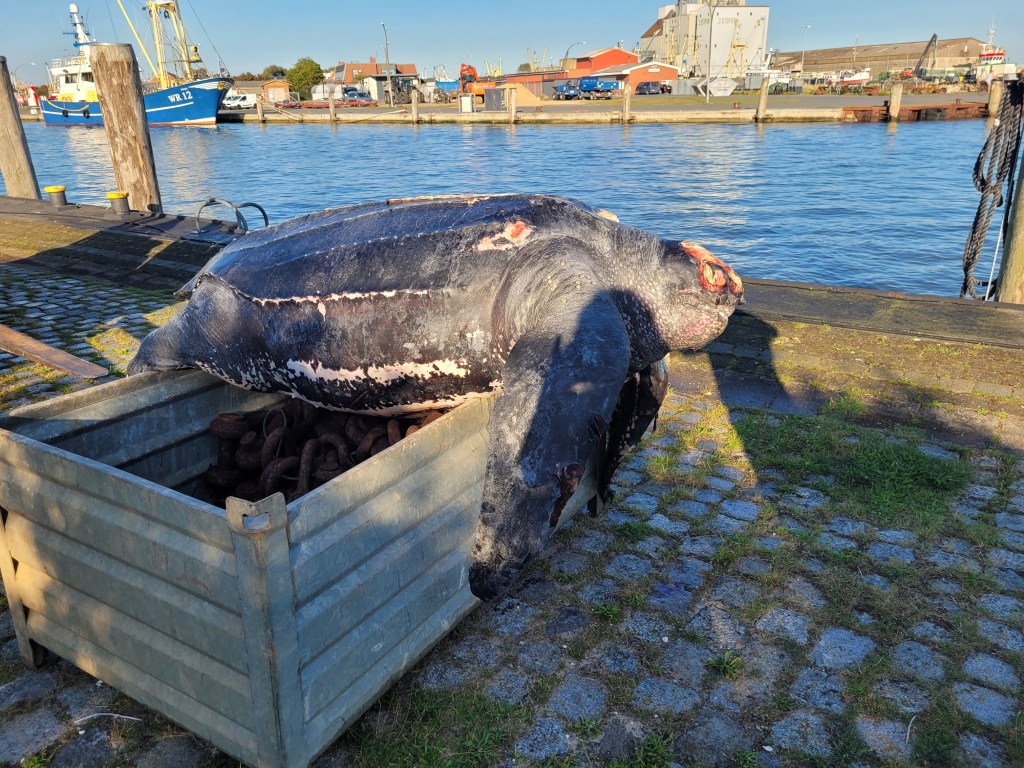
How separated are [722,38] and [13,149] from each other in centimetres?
7040

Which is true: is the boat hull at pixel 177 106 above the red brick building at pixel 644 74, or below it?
below

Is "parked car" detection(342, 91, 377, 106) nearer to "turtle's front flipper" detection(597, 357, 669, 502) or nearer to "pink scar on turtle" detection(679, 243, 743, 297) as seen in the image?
"turtle's front flipper" detection(597, 357, 669, 502)

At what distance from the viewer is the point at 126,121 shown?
8805 mm

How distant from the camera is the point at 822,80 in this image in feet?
221

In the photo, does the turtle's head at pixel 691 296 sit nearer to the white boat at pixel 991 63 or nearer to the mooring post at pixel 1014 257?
the mooring post at pixel 1014 257

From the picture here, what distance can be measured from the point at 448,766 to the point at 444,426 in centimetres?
83

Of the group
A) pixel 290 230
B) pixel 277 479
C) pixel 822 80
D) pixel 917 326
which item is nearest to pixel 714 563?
pixel 277 479

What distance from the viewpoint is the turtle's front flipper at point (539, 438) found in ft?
5.71

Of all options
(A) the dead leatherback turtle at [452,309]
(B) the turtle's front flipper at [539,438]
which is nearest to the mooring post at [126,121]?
(A) the dead leatherback turtle at [452,309]

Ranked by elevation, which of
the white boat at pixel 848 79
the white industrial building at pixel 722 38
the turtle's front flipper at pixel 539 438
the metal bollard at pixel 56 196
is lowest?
the metal bollard at pixel 56 196

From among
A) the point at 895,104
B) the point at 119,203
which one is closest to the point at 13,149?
the point at 119,203

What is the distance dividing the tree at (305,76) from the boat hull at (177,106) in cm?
2367

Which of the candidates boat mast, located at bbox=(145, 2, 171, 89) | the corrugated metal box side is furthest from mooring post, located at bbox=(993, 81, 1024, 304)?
boat mast, located at bbox=(145, 2, 171, 89)

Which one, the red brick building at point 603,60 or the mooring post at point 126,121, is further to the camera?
the red brick building at point 603,60
